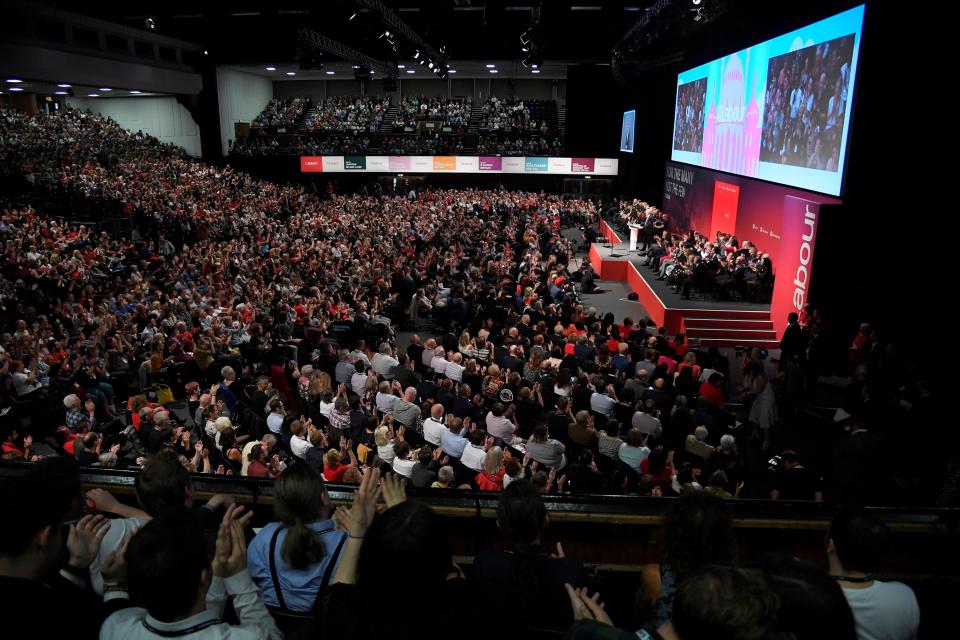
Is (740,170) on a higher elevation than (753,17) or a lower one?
lower

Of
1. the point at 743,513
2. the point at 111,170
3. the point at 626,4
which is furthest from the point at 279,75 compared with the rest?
the point at 743,513

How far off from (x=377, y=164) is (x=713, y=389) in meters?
26.5

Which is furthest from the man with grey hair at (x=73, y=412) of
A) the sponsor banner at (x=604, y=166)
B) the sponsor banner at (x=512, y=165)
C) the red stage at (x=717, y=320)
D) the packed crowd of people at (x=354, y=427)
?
the sponsor banner at (x=604, y=166)

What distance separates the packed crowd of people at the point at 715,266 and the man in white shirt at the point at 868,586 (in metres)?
11.4

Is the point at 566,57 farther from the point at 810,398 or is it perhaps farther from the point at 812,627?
the point at 812,627

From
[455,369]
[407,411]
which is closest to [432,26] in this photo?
[455,369]

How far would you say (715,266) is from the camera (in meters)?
13.7

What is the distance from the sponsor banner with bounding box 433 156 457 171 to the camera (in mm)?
31344

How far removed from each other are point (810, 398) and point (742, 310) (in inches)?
133

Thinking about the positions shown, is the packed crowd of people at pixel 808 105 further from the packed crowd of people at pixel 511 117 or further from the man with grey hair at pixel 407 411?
the packed crowd of people at pixel 511 117

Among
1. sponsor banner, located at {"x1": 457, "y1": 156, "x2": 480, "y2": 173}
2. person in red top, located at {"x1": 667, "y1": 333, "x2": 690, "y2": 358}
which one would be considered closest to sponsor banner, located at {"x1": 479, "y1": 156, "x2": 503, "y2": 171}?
sponsor banner, located at {"x1": 457, "y1": 156, "x2": 480, "y2": 173}

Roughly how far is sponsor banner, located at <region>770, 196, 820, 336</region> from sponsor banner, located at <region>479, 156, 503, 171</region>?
2148 cm

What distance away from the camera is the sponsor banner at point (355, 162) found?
3128 cm

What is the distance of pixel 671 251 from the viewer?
54.7ft
